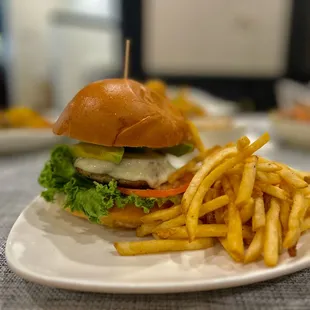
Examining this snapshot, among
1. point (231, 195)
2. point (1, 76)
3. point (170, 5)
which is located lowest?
point (1, 76)

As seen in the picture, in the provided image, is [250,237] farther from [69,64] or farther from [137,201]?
[69,64]

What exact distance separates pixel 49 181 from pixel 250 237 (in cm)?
85

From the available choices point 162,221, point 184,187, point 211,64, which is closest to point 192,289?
point 162,221

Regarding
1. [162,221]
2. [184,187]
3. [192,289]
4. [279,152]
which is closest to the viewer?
[192,289]

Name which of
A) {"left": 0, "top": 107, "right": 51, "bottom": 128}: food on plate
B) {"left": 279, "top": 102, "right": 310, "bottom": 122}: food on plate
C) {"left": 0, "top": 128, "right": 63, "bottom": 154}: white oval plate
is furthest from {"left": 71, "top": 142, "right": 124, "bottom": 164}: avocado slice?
{"left": 279, "top": 102, "right": 310, "bottom": 122}: food on plate

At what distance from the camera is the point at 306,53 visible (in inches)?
318

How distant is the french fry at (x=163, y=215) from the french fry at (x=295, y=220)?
0.37 metres

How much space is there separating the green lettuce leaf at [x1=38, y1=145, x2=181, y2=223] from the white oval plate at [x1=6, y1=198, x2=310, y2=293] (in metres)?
0.10

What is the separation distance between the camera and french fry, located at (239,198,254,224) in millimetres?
1308

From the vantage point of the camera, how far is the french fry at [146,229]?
1.44 metres

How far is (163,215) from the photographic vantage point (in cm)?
140

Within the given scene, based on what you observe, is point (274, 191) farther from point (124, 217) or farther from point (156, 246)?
point (124, 217)

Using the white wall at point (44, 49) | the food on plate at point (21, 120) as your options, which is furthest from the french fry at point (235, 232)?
the white wall at point (44, 49)

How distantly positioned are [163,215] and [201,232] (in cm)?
15
